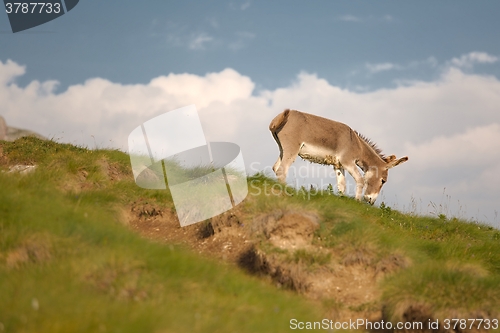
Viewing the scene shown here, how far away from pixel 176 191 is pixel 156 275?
549 cm

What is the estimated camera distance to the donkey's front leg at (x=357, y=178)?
15.2 metres

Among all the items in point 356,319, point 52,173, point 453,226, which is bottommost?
point 453,226

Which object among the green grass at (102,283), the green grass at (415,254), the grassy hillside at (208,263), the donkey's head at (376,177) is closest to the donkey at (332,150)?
the donkey's head at (376,177)


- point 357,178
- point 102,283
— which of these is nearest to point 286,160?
point 357,178

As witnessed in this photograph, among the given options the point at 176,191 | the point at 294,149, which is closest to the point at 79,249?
the point at 176,191

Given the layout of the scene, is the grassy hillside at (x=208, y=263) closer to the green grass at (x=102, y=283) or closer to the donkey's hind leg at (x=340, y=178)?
the green grass at (x=102, y=283)

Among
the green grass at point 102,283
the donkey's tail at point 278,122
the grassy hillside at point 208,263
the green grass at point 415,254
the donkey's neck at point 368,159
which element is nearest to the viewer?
the green grass at point 102,283

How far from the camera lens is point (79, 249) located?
6.39m

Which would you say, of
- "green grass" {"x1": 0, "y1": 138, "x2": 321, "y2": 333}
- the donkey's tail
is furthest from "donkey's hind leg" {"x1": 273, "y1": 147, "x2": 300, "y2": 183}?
"green grass" {"x1": 0, "y1": 138, "x2": 321, "y2": 333}

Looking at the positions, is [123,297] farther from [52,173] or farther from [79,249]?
[52,173]

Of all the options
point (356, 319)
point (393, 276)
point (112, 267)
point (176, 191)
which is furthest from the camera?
point (176, 191)

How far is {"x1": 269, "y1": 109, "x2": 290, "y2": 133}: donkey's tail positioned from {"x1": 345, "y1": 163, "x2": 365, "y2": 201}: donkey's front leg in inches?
110

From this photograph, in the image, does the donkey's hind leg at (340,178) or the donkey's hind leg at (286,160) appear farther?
the donkey's hind leg at (340,178)

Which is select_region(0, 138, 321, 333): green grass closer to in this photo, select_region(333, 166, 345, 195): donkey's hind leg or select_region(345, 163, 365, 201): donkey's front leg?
select_region(345, 163, 365, 201): donkey's front leg
